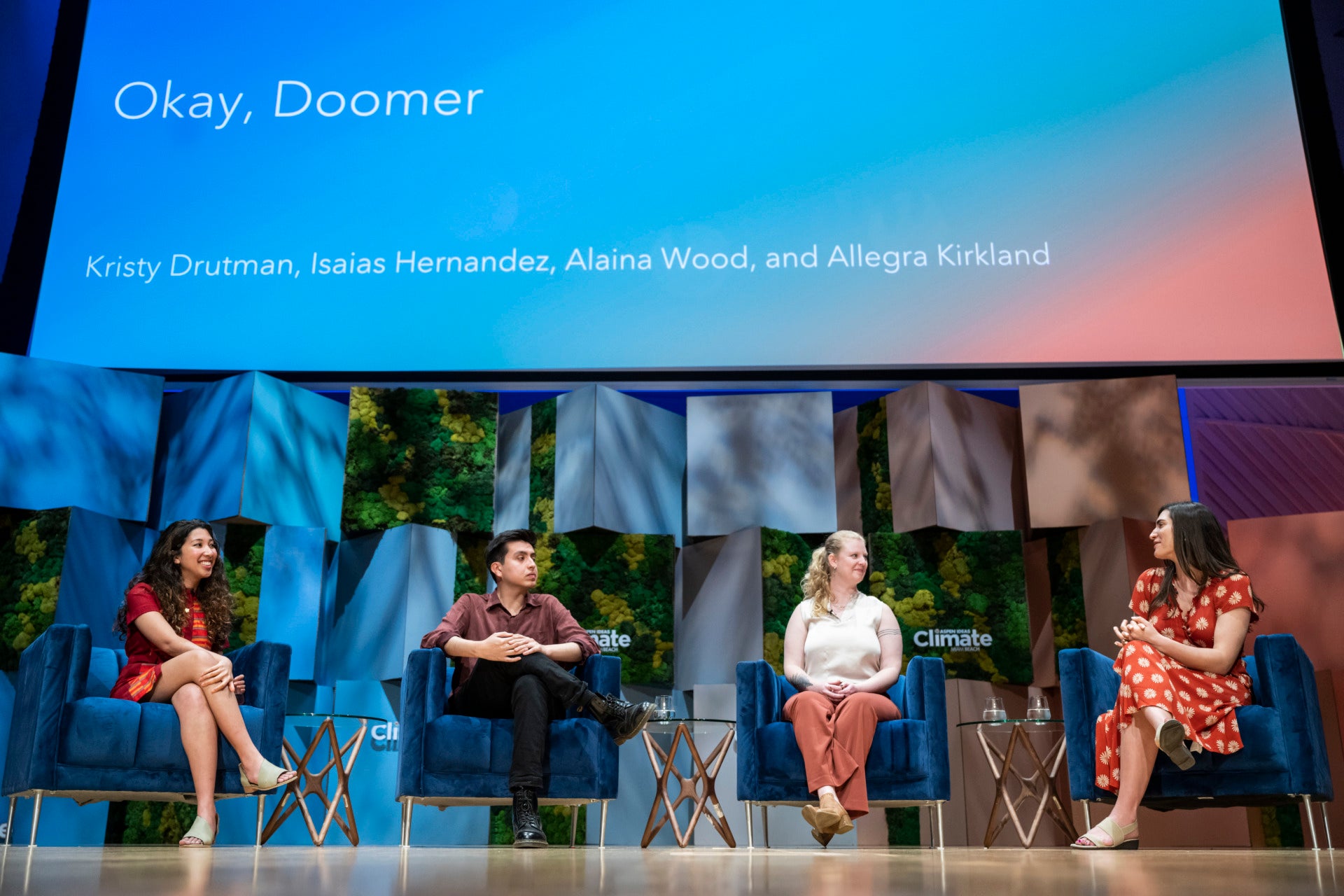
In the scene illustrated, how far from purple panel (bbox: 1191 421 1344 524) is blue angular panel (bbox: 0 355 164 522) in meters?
4.94

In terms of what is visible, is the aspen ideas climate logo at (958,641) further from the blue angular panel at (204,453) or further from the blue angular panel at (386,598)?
the blue angular panel at (204,453)

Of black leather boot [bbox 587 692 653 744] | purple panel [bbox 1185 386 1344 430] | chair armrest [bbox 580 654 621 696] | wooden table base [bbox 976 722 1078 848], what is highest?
purple panel [bbox 1185 386 1344 430]

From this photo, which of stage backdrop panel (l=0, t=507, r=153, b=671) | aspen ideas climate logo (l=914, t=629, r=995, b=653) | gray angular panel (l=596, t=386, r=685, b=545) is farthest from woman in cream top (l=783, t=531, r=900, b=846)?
stage backdrop panel (l=0, t=507, r=153, b=671)

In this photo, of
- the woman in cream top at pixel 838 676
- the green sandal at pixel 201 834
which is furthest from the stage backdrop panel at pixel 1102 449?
the green sandal at pixel 201 834

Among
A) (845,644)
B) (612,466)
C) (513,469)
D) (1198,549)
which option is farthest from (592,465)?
(1198,549)

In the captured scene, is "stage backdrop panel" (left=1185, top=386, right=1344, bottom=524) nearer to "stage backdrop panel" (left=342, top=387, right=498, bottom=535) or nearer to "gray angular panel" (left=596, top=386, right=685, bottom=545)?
"gray angular panel" (left=596, top=386, right=685, bottom=545)

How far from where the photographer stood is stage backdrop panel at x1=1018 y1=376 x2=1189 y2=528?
5305mm

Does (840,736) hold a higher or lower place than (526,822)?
higher

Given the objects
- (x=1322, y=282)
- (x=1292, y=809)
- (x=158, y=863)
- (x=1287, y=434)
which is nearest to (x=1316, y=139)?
(x=1322, y=282)

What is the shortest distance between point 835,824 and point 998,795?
4.44 ft

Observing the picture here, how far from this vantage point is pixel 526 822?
3.60 metres

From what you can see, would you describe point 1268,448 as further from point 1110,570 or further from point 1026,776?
point 1026,776

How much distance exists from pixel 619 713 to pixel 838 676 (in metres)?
0.84

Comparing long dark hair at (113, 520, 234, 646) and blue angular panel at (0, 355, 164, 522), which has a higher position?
blue angular panel at (0, 355, 164, 522)
